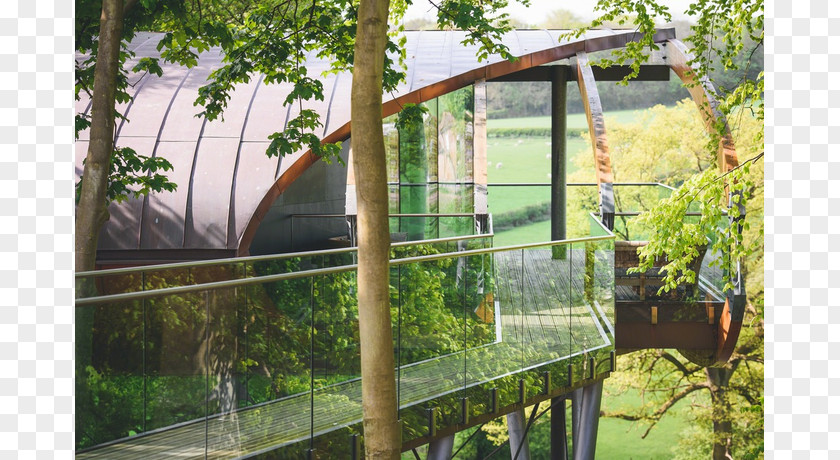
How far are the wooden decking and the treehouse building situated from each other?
16 millimetres

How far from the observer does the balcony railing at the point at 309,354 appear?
194 inches

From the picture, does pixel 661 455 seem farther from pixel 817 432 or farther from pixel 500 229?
pixel 817 432

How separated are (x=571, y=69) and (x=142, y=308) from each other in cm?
1517

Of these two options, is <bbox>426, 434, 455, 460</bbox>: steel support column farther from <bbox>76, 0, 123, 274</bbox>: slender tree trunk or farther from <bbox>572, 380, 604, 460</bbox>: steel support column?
<bbox>76, 0, 123, 274</bbox>: slender tree trunk

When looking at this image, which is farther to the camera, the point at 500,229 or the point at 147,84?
the point at 500,229

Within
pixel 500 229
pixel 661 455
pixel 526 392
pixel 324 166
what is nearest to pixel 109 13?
pixel 526 392

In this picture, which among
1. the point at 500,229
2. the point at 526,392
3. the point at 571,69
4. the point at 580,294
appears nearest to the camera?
the point at 526,392

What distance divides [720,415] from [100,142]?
19.6 meters

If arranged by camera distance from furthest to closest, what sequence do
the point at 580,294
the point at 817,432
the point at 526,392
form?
1. the point at 580,294
2. the point at 526,392
3. the point at 817,432

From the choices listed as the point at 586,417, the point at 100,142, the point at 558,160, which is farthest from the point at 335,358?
the point at 558,160

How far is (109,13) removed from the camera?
652 centimetres

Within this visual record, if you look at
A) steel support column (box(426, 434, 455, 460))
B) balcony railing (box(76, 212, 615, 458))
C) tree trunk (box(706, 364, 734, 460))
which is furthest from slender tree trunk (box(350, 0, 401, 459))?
tree trunk (box(706, 364, 734, 460))

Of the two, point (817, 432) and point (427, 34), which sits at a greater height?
point (427, 34)

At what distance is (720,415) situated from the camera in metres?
22.3
